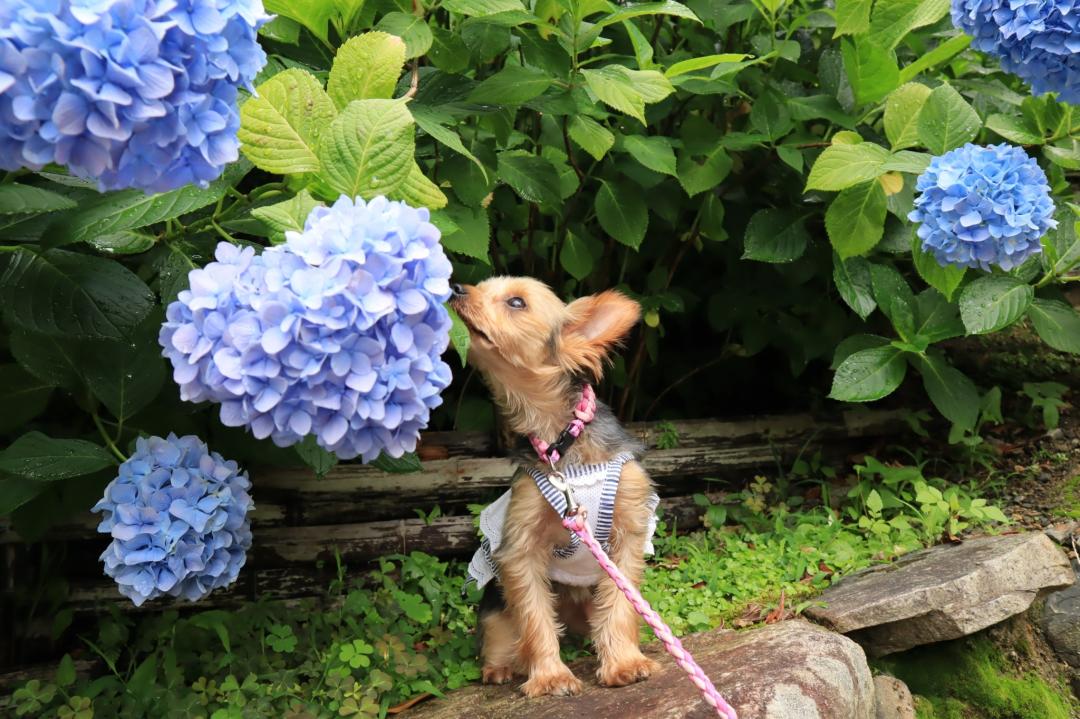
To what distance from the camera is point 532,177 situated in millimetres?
2896

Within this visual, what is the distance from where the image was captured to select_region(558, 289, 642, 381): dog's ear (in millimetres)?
2621

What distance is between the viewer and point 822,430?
425 centimetres

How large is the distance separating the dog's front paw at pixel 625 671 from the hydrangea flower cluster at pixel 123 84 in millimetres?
1818

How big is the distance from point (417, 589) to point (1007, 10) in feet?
8.84

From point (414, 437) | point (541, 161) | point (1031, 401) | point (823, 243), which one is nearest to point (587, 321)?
point (541, 161)

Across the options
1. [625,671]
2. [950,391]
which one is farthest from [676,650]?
[950,391]

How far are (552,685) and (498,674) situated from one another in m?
0.31

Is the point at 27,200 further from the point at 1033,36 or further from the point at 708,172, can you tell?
the point at 1033,36

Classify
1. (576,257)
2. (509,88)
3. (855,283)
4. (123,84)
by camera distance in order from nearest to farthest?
1. (123,84)
2. (509,88)
3. (855,283)
4. (576,257)

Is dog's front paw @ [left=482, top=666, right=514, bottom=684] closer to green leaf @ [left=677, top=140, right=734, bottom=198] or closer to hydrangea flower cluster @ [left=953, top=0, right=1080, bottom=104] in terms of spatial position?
green leaf @ [left=677, top=140, right=734, bottom=198]

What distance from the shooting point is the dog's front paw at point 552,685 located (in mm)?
2520

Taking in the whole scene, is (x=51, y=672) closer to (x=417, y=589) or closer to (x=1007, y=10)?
(x=417, y=589)

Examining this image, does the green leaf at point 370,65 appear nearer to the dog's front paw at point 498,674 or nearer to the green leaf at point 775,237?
the dog's front paw at point 498,674

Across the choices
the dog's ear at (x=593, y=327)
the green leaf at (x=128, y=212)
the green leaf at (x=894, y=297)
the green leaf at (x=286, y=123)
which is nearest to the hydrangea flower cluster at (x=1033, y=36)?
the green leaf at (x=894, y=297)
